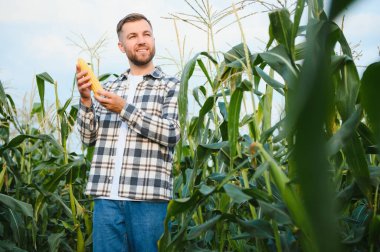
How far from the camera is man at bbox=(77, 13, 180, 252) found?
2.48 meters

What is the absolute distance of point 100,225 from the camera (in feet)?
8.28

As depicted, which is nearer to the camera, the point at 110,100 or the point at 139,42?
the point at 110,100

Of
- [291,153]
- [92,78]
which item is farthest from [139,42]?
[291,153]

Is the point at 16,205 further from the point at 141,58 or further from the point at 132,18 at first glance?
the point at 132,18

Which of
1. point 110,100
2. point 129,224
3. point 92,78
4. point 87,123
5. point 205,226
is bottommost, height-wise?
point 129,224

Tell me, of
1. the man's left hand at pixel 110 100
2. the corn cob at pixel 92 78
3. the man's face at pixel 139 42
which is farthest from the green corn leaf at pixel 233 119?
the man's face at pixel 139 42

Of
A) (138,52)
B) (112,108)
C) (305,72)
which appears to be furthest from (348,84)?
(305,72)

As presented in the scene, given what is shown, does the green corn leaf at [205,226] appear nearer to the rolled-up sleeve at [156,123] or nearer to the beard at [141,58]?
the rolled-up sleeve at [156,123]

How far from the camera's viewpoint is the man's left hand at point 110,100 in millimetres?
2289

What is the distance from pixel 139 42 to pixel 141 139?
54cm

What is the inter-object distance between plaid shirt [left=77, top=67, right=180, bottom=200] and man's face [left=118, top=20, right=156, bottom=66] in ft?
0.40

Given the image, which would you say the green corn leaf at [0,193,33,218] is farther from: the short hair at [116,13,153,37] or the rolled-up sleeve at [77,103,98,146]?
the short hair at [116,13,153,37]

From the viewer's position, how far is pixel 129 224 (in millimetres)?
2510

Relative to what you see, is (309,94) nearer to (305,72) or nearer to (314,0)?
(305,72)
